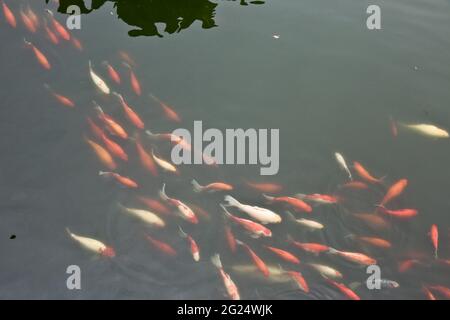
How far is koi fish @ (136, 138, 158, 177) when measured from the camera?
16.1 ft

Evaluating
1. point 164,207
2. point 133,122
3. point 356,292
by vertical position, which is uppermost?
point 133,122

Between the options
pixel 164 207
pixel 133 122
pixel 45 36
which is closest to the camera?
pixel 164 207

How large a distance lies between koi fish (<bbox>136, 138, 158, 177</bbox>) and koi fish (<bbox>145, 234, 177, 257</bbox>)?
898 millimetres

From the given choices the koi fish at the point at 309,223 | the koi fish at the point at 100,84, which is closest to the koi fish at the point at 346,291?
the koi fish at the point at 309,223

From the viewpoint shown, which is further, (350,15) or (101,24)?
(350,15)

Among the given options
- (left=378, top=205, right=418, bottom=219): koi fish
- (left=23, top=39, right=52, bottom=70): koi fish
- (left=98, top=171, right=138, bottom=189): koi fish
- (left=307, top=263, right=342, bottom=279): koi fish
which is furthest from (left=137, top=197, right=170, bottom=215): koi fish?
(left=23, top=39, right=52, bottom=70): koi fish

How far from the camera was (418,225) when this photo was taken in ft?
15.9

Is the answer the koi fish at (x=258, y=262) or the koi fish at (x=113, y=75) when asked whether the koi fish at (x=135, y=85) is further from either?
the koi fish at (x=258, y=262)

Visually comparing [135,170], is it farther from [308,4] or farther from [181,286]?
[308,4]

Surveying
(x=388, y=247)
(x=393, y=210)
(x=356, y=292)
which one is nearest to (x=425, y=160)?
(x=393, y=210)

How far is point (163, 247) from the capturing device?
428cm

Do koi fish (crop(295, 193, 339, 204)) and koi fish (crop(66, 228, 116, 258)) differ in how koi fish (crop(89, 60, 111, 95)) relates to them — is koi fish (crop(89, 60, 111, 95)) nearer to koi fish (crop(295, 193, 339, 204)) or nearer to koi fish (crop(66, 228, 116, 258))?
koi fish (crop(66, 228, 116, 258))

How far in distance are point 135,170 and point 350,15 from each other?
5.16 m

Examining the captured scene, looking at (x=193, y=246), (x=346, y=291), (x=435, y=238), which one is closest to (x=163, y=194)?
(x=193, y=246)
